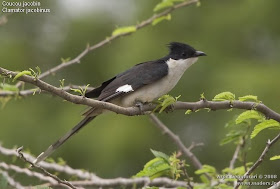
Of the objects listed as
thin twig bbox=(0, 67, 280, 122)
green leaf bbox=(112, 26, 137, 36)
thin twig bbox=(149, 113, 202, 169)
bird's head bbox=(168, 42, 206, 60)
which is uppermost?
green leaf bbox=(112, 26, 137, 36)

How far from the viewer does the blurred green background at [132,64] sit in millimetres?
11297

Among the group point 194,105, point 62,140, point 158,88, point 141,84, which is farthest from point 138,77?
point 194,105

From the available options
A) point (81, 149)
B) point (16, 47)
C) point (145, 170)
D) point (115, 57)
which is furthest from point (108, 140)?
point (145, 170)

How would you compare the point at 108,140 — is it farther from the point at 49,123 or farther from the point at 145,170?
the point at 145,170

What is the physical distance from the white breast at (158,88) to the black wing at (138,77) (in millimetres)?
38

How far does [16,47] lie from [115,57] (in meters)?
2.23

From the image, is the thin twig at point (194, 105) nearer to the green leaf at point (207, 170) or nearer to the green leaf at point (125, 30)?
the green leaf at point (207, 170)

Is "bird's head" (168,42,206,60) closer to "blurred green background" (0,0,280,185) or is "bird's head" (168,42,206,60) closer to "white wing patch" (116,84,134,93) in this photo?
"white wing patch" (116,84,134,93)

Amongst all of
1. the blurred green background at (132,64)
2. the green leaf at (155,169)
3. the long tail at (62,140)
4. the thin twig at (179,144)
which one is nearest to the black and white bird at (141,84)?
the long tail at (62,140)

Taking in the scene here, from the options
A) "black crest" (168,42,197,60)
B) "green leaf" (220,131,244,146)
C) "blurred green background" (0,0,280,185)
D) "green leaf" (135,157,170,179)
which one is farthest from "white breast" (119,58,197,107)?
"blurred green background" (0,0,280,185)

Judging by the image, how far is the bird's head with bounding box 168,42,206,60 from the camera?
17.6ft

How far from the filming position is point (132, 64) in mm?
11820

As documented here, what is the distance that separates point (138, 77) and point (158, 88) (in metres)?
0.26

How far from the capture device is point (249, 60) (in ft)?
45.3
